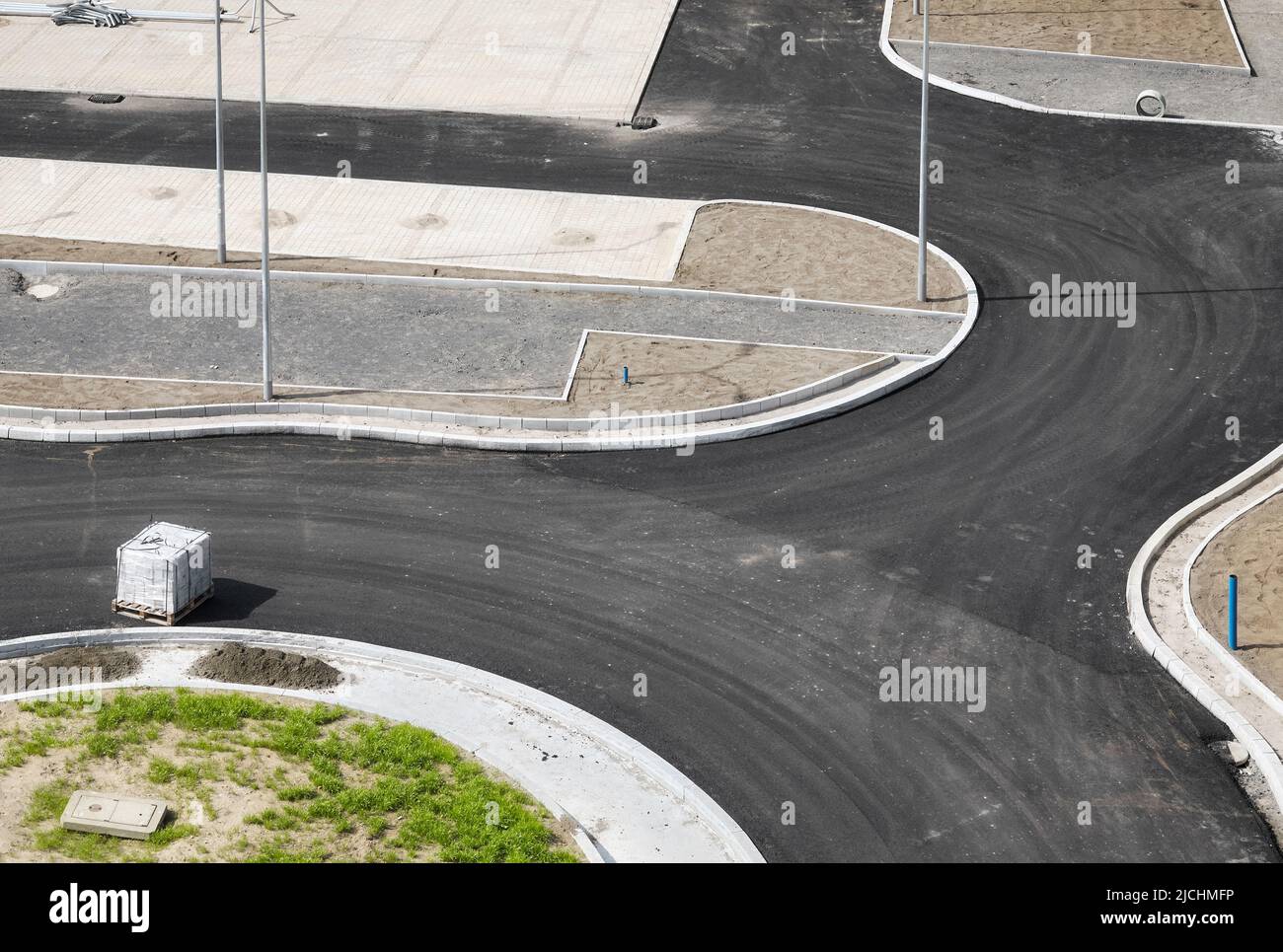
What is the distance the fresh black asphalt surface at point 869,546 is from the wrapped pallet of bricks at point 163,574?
61cm

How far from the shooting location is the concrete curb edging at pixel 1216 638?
22516 mm

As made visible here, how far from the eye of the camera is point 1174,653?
23.3 meters

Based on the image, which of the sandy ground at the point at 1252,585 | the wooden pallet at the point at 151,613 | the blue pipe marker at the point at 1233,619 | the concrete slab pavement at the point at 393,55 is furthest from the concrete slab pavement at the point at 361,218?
the blue pipe marker at the point at 1233,619

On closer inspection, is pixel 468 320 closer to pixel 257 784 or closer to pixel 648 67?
pixel 257 784

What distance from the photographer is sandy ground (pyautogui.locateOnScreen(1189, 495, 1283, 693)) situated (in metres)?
23.3

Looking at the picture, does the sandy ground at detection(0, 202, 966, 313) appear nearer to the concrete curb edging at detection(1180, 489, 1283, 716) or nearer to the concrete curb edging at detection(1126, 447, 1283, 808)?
the concrete curb edging at detection(1126, 447, 1283, 808)

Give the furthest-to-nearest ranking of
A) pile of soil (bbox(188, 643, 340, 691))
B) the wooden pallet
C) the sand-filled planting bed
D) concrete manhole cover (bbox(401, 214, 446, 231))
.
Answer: concrete manhole cover (bbox(401, 214, 446, 231)), the wooden pallet, pile of soil (bbox(188, 643, 340, 691)), the sand-filled planting bed

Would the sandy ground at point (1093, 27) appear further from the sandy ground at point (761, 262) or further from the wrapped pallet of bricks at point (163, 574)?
the wrapped pallet of bricks at point (163, 574)

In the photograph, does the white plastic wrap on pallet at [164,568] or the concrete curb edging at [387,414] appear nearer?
the white plastic wrap on pallet at [164,568]

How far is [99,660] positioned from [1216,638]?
1452cm

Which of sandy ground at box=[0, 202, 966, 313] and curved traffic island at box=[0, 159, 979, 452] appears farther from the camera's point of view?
sandy ground at box=[0, 202, 966, 313]

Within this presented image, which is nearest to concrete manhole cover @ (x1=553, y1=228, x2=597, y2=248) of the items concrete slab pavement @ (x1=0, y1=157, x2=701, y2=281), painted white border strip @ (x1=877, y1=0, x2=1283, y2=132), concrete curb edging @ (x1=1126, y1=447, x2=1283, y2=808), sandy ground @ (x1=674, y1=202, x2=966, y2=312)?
concrete slab pavement @ (x1=0, y1=157, x2=701, y2=281)

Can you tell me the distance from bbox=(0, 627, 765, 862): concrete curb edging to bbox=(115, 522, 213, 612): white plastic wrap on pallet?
18.0 inches
